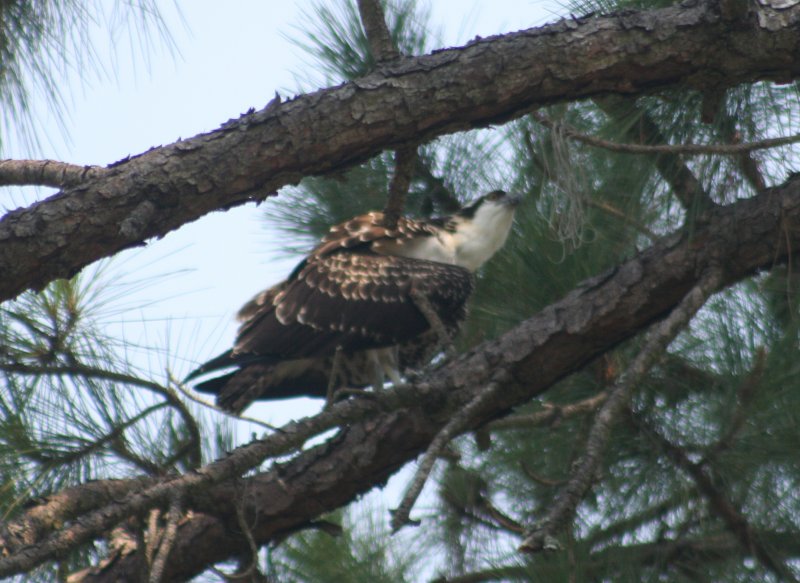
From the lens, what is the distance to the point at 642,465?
348 cm

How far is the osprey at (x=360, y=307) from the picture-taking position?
3961 millimetres

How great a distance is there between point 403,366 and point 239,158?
1780mm

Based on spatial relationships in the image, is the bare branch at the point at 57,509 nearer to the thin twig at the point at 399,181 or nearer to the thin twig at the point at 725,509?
the thin twig at the point at 399,181

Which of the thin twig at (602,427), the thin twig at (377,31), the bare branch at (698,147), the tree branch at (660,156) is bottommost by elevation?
the thin twig at (602,427)

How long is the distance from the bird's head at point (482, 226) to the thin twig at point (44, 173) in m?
1.82

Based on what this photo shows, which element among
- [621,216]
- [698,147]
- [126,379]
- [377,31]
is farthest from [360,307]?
[698,147]

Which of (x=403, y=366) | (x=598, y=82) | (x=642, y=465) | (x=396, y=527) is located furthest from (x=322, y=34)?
(x=396, y=527)

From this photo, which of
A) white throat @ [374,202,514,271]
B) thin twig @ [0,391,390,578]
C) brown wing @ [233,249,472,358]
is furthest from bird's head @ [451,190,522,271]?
thin twig @ [0,391,390,578]

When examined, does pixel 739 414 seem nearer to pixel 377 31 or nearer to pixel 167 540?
pixel 377 31

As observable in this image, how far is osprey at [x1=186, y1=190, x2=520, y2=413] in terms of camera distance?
3961 mm

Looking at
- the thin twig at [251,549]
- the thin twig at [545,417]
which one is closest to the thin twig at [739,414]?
the thin twig at [545,417]

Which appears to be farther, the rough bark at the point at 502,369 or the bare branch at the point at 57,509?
the rough bark at the point at 502,369

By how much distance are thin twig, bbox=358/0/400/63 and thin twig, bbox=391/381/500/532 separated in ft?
2.89

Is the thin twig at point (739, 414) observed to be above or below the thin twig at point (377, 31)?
below
